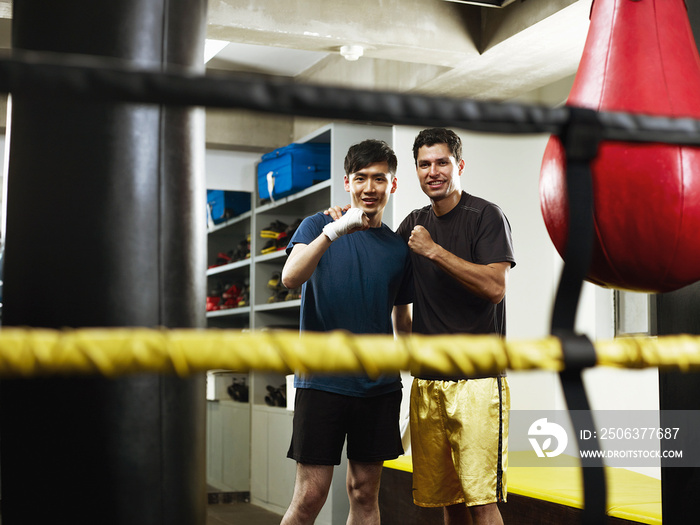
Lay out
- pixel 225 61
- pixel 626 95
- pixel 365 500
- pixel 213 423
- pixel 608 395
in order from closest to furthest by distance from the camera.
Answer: pixel 626 95 < pixel 365 500 < pixel 608 395 < pixel 225 61 < pixel 213 423

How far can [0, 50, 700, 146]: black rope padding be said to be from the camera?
398 millimetres

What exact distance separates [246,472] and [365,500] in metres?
3.33

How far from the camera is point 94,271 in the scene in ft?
2.50

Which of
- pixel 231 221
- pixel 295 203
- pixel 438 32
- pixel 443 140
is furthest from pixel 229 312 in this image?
pixel 443 140

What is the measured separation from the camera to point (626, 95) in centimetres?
90

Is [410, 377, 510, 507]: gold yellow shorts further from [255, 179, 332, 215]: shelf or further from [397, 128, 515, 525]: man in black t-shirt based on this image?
[255, 179, 332, 215]: shelf

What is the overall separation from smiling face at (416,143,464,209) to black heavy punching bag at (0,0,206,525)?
5.08 ft

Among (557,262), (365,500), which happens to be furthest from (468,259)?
(557,262)

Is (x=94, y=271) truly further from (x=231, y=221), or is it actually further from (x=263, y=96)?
(x=231, y=221)

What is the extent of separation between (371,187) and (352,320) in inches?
17.4

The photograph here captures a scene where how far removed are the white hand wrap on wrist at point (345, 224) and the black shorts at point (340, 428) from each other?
19.6 inches

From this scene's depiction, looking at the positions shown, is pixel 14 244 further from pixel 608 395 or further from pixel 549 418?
pixel 549 418

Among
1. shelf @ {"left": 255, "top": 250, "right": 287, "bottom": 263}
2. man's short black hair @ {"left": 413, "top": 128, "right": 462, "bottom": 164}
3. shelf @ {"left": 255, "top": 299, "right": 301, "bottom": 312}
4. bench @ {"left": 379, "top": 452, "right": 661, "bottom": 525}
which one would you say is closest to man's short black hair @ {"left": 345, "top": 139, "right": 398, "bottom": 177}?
man's short black hair @ {"left": 413, "top": 128, "right": 462, "bottom": 164}

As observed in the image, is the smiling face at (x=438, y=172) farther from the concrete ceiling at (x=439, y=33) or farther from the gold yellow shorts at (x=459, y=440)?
the concrete ceiling at (x=439, y=33)
